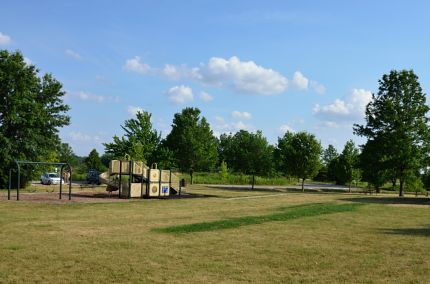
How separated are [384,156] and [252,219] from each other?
32.3 meters

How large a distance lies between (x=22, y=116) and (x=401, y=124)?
34.1 m

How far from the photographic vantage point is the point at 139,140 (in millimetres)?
49344

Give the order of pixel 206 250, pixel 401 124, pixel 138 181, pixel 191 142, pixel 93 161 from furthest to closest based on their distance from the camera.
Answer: pixel 93 161 < pixel 191 142 < pixel 401 124 < pixel 138 181 < pixel 206 250

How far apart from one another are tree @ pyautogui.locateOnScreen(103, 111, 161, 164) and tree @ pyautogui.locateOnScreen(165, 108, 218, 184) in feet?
32.2

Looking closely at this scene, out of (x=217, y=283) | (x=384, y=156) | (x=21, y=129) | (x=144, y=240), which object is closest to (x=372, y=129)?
(x=384, y=156)

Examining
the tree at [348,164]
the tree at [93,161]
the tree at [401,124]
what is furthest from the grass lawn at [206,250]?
the tree at [93,161]

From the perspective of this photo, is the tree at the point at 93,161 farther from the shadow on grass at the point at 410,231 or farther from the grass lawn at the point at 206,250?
the shadow on grass at the point at 410,231

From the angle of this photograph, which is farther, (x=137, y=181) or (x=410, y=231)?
(x=137, y=181)

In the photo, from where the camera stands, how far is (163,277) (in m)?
8.17

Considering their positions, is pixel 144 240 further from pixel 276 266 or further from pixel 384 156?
pixel 384 156

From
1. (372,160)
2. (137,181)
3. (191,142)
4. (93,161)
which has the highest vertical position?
(191,142)

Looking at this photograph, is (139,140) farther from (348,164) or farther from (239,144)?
(348,164)

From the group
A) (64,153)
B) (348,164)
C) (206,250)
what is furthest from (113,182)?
(348,164)

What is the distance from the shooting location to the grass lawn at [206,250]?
841 cm
